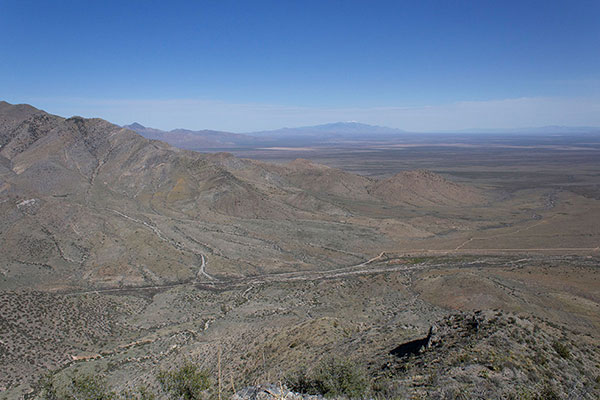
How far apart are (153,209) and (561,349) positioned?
5951 centimetres

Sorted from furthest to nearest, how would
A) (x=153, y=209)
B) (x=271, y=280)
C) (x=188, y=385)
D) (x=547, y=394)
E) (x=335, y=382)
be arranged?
1. (x=153, y=209)
2. (x=271, y=280)
3. (x=188, y=385)
4. (x=335, y=382)
5. (x=547, y=394)

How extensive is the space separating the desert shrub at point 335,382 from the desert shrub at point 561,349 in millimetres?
8939

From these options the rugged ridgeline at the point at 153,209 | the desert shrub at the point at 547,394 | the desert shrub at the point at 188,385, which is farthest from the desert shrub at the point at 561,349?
the rugged ridgeline at the point at 153,209

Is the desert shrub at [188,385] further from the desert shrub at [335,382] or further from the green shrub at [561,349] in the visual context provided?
the green shrub at [561,349]

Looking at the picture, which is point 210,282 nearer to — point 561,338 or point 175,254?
point 175,254

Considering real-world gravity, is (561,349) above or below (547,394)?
below

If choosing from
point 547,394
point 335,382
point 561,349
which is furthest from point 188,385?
point 561,349

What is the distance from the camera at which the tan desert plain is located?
54.0 feet

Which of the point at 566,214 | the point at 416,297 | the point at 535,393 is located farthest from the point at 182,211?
the point at 566,214

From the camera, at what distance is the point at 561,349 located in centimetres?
1658

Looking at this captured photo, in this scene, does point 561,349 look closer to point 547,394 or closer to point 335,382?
point 547,394

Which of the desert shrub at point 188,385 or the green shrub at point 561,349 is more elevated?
the green shrub at point 561,349

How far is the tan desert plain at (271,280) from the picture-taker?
16469 millimetres

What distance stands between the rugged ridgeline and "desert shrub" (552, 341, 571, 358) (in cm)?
2986
